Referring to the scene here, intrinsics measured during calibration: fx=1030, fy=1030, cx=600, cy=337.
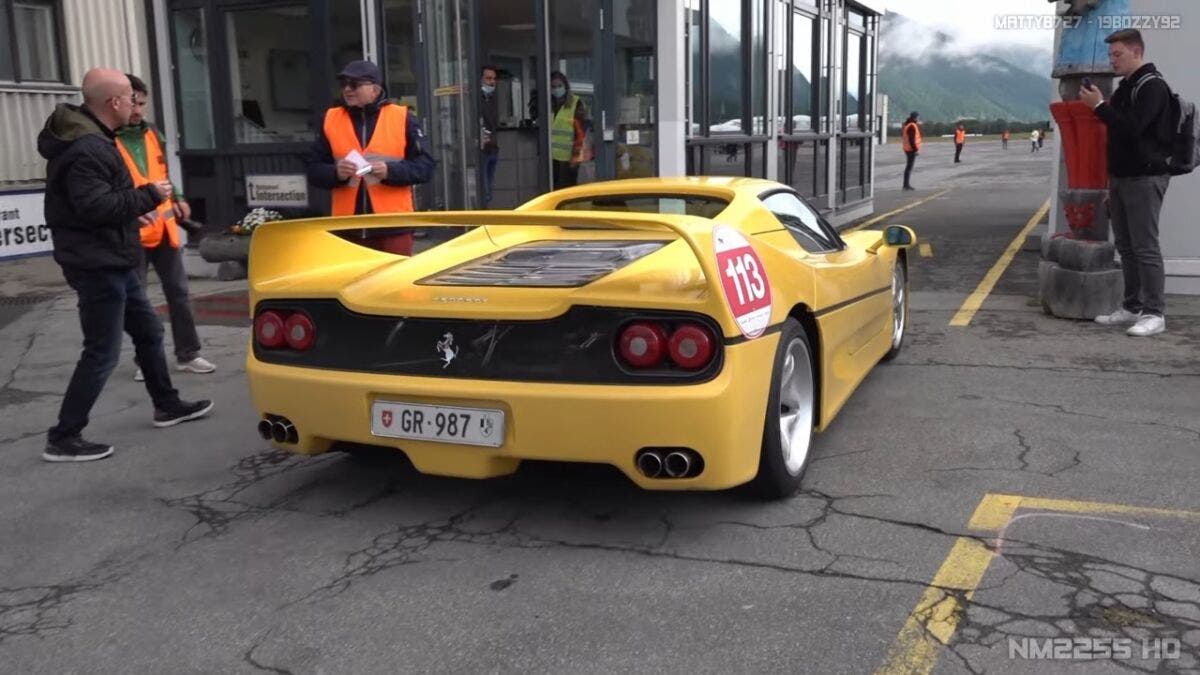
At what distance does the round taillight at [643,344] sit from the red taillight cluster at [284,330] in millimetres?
1191

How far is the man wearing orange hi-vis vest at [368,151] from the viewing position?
17.4 ft

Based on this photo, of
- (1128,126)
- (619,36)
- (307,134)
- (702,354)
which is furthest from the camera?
(307,134)

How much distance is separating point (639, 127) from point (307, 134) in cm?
356

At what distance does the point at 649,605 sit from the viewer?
3.01 m

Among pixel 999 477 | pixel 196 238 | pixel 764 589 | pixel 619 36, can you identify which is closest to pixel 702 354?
pixel 764 589

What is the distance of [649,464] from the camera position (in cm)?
329

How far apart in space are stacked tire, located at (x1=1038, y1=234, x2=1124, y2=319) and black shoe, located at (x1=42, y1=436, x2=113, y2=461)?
620 cm

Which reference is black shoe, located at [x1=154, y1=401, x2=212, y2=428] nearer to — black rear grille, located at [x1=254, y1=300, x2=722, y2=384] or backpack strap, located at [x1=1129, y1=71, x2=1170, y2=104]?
black rear grille, located at [x1=254, y1=300, x2=722, y2=384]

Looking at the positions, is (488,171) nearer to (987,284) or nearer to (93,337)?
(987,284)

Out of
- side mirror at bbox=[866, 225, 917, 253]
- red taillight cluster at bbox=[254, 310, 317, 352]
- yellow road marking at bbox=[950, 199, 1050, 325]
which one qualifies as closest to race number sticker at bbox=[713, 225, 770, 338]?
red taillight cluster at bbox=[254, 310, 317, 352]

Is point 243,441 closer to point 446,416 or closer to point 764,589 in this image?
point 446,416

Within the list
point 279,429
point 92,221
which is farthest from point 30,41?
point 279,429

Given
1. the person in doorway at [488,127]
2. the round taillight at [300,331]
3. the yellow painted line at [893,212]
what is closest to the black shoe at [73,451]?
the round taillight at [300,331]

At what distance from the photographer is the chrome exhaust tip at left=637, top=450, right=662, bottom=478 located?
3281 mm
